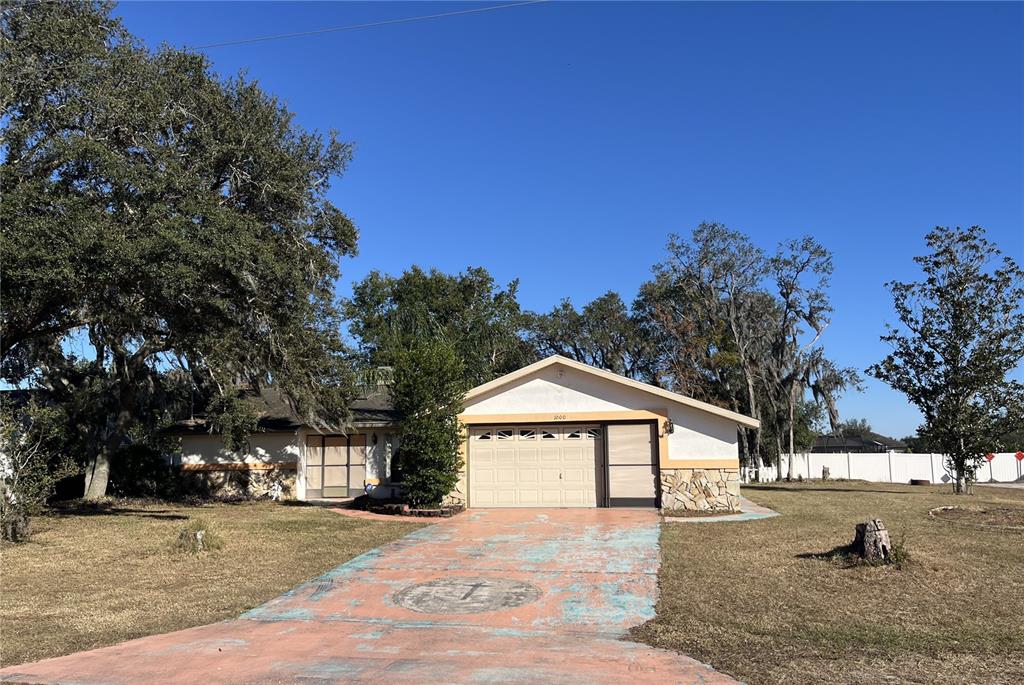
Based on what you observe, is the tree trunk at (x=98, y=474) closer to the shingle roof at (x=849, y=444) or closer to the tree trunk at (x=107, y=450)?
the tree trunk at (x=107, y=450)

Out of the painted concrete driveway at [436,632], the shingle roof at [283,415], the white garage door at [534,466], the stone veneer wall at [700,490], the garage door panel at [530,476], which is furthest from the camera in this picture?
the shingle roof at [283,415]

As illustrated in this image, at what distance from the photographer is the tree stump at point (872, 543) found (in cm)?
997

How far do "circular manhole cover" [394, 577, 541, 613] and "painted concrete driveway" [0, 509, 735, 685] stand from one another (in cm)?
2

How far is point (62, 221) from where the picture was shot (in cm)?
1164

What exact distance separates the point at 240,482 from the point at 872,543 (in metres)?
18.8

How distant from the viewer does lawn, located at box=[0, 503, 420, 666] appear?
7.64m

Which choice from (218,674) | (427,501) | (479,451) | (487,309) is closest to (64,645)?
(218,674)

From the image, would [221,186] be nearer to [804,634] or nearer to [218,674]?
[218,674]

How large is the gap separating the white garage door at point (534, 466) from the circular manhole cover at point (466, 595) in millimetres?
8734

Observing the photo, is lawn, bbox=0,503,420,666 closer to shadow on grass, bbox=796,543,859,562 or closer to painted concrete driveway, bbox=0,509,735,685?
painted concrete driveway, bbox=0,509,735,685

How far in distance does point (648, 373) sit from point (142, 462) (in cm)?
3181

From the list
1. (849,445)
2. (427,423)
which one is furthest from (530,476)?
(849,445)

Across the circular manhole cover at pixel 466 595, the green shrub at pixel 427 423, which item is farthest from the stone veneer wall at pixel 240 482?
the circular manhole cover at pixel 466 595

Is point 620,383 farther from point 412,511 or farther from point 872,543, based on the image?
point 872,543
